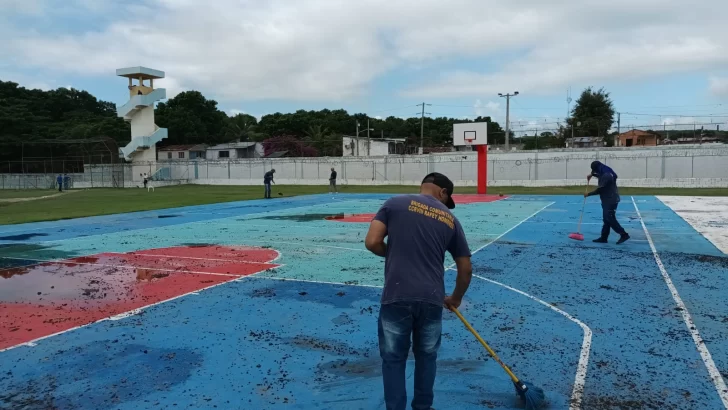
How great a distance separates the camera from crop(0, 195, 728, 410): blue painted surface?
4500 mm

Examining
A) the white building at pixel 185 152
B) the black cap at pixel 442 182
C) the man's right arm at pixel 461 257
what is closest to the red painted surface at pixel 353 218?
the black cap at pixel 442 182

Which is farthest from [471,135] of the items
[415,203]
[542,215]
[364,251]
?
[415,203]

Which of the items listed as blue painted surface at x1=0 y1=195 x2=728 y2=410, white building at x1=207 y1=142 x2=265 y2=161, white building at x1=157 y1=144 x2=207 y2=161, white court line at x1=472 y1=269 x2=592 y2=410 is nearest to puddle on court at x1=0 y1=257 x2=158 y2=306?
blue painted surface at x1=0 y1=195 x2=728 y2=410

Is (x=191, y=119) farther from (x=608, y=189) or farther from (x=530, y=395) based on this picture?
(x=530, y=395)

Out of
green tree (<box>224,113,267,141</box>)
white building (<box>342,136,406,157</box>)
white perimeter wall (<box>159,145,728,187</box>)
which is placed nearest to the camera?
white perimeter wall (<box>159,145,728,187</box>)

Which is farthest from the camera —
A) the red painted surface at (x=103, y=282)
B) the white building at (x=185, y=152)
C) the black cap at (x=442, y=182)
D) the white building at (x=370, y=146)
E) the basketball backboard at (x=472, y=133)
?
the white building at (x=185, y=152)

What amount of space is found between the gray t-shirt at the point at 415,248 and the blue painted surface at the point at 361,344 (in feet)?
4.19

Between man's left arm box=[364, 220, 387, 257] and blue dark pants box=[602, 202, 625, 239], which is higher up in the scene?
man's left arm box=[364, 220, 387, 257]

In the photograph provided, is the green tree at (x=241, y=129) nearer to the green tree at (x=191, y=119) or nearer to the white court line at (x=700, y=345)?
the green tree at (x=191, y=119)

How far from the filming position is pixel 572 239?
44.4 feet

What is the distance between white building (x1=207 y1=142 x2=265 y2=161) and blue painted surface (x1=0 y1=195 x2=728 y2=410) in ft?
202

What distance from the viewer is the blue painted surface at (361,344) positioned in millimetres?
4500

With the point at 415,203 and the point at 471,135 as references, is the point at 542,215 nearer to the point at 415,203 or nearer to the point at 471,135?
the point at 471,135

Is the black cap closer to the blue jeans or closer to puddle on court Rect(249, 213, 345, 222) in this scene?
the blue jeans
